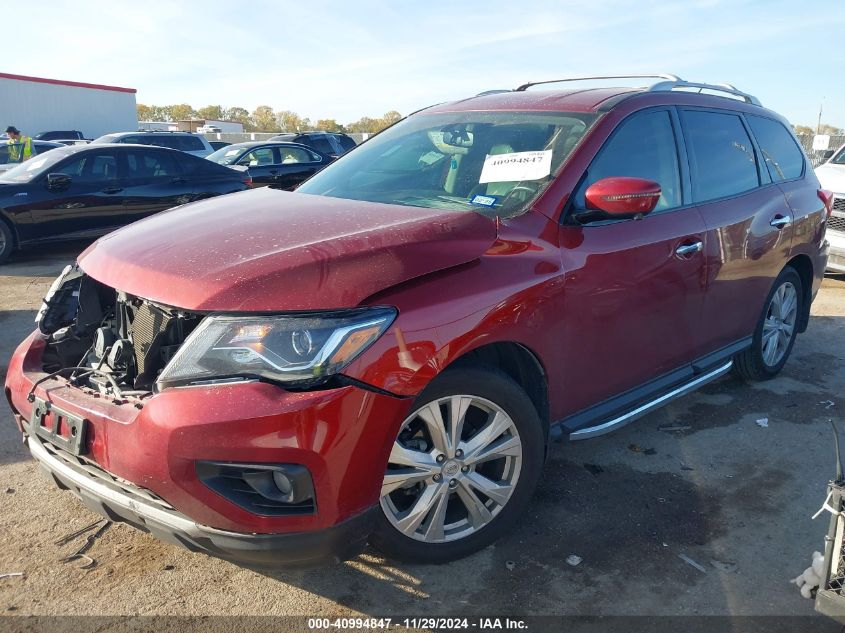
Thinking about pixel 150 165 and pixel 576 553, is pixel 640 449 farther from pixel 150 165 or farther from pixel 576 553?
pixel 150 165

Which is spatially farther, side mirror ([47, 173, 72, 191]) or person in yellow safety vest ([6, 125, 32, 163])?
person in yellow safety vest ([6, 125, 32, 163])

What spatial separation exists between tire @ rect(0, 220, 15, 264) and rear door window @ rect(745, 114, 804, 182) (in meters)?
8.38

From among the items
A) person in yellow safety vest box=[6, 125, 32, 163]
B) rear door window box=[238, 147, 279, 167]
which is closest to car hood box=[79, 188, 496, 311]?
rear door window box=[238, 147, 279, 167]

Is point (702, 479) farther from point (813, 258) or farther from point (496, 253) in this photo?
point (813, 258)

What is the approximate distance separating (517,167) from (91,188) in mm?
7864

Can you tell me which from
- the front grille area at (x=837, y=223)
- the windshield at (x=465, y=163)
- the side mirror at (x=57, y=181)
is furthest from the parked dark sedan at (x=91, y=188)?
the front grille area at (x=837, y=223)

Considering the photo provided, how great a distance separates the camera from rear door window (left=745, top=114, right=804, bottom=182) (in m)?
4.55

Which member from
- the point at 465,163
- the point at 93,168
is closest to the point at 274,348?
the point at 465,163

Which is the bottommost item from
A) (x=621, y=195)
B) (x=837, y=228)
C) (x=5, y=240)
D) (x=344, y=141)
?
(x=5, y=240)

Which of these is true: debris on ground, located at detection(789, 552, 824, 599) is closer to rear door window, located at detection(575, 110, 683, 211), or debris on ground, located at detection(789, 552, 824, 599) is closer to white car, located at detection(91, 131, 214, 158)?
rear door window, located at detection(575, 110, 683, 211)

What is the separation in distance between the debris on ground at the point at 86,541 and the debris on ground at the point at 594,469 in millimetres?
2310

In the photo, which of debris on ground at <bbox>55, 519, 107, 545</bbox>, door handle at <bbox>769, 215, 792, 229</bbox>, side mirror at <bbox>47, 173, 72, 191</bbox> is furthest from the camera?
side mirror at <bbox>47, 173, 72, 191</bbox>

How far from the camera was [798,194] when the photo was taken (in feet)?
15.5

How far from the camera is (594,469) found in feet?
12.1
